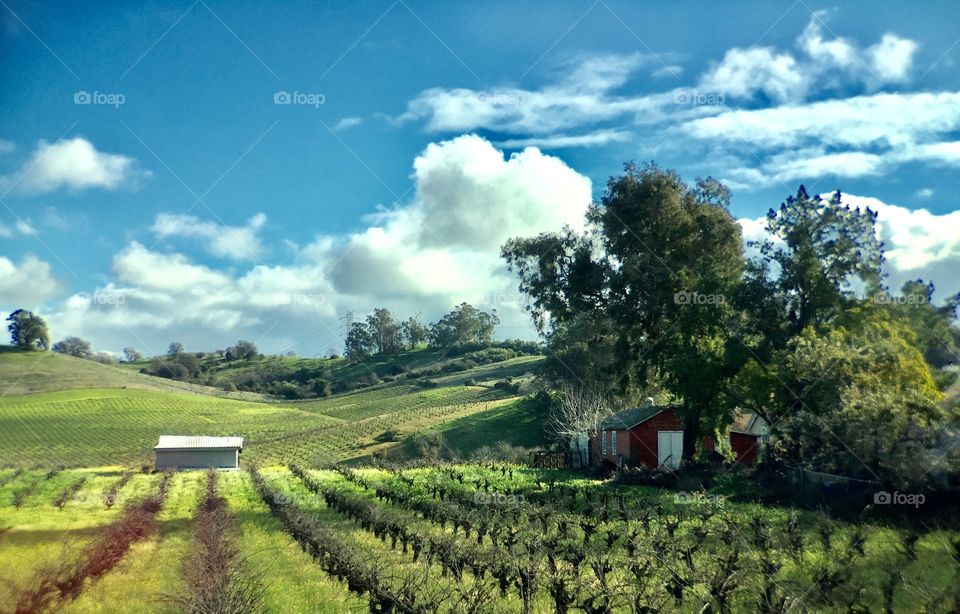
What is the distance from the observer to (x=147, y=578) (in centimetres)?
1878

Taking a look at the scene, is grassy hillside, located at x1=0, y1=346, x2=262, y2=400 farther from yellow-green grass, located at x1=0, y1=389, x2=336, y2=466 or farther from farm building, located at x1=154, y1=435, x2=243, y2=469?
farm building, located at x1=154, y1=435, x2=243, y2=469

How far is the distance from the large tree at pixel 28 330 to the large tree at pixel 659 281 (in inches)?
4318

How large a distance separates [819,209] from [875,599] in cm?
2696

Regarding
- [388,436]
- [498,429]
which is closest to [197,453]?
[388,436]

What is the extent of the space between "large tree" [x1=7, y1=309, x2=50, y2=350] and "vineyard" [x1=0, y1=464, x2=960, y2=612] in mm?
99898

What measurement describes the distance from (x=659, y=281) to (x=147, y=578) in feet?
95.0

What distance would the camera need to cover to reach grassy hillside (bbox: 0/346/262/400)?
355ft

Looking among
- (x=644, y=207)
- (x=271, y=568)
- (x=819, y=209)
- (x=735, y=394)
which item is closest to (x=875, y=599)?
(x=271, y=568)

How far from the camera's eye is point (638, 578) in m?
13.0

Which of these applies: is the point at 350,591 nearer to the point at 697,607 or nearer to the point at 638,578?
the point at 638,578

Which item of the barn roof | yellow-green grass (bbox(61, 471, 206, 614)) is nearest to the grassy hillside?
the barn roof

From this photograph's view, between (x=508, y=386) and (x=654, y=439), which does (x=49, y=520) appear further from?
(x=508, y=386)

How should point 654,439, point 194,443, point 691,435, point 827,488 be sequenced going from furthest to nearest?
point 194,443, point 654,439, point 691,435, point 827,488

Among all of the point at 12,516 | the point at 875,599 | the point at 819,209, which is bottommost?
the point at 12,516
